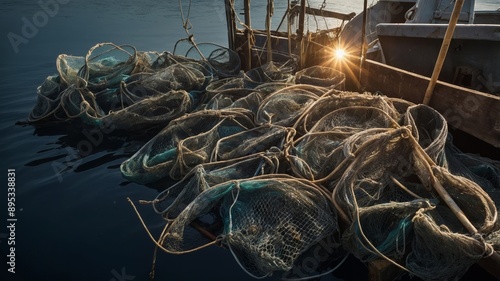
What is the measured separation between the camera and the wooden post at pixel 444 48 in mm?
3768

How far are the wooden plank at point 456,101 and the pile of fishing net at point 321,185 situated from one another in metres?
0.32

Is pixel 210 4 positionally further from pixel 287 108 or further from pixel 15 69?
pixel 287 108

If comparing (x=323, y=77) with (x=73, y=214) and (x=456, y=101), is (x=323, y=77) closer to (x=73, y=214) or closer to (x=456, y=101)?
(x=456, y=101)

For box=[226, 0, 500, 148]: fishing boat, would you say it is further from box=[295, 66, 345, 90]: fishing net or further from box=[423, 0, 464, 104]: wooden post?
box=[295, 66, 345, 90]: fishing net

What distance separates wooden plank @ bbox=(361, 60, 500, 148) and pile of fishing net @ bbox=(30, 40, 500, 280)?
0.32 m

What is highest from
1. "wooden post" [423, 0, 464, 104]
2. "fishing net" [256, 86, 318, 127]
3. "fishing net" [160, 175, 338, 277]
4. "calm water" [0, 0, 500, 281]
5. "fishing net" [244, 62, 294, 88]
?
"wooden post" [423, 0, 464, 104]

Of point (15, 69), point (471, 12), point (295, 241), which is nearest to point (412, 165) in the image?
point (295, 241)

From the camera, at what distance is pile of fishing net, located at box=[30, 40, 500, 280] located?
9.87 feet

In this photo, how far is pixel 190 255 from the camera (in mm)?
3766

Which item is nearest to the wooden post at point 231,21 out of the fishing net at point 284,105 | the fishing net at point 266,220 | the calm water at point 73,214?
the fishing net at point 284,105

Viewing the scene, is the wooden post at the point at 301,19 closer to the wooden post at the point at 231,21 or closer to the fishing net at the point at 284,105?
the fishing net at the point at 284,105

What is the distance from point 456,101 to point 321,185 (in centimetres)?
222

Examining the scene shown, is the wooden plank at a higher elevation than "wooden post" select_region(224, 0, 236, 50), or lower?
lower

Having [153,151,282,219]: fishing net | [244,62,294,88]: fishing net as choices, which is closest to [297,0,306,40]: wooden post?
[244,62,294,88]: fishing net
